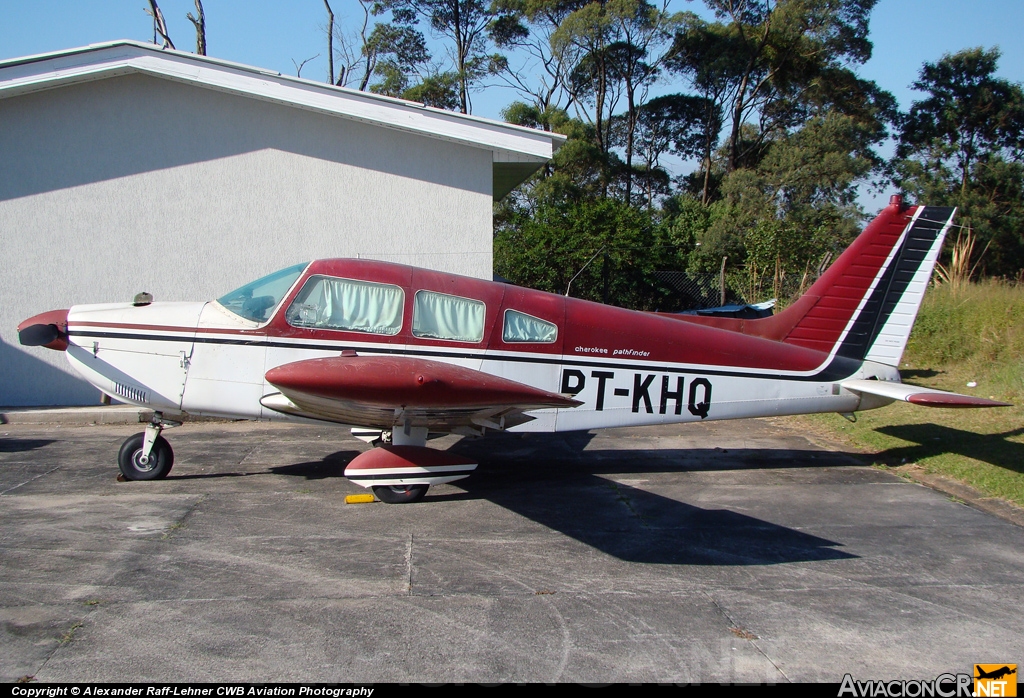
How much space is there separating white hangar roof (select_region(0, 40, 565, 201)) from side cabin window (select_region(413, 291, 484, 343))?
4946mm

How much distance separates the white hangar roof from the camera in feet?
33.7

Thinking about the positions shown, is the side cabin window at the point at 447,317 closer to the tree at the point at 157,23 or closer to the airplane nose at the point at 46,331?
the airplane nose at the point at 46,331

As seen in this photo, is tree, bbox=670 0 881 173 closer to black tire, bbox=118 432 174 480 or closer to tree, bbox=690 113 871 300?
tree, bbox=690 113 871 300

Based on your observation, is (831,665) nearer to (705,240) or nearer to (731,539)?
(731,539)

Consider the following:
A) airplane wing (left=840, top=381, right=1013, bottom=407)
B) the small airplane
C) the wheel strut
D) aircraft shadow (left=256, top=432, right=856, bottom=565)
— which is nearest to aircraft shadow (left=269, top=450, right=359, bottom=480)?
aircraft shadow (left=256, top=432, right=856, bottom=565)

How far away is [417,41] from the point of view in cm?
4003

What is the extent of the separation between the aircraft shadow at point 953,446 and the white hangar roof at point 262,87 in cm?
622

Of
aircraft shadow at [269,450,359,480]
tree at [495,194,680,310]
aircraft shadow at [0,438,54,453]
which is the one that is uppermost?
tree at [495,194,680,310]

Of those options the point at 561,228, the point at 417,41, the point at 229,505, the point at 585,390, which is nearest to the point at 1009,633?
the point at 585,390

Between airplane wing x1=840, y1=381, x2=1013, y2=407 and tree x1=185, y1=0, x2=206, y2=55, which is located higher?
tree x1=185, y1=0, x2=206, y2=55

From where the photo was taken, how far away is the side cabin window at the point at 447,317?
686 cm

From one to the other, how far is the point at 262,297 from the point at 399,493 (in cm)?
216

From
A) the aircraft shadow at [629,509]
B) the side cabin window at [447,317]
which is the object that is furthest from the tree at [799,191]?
the side cabin window at [447,317]

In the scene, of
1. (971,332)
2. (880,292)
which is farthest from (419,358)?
(971,332)
